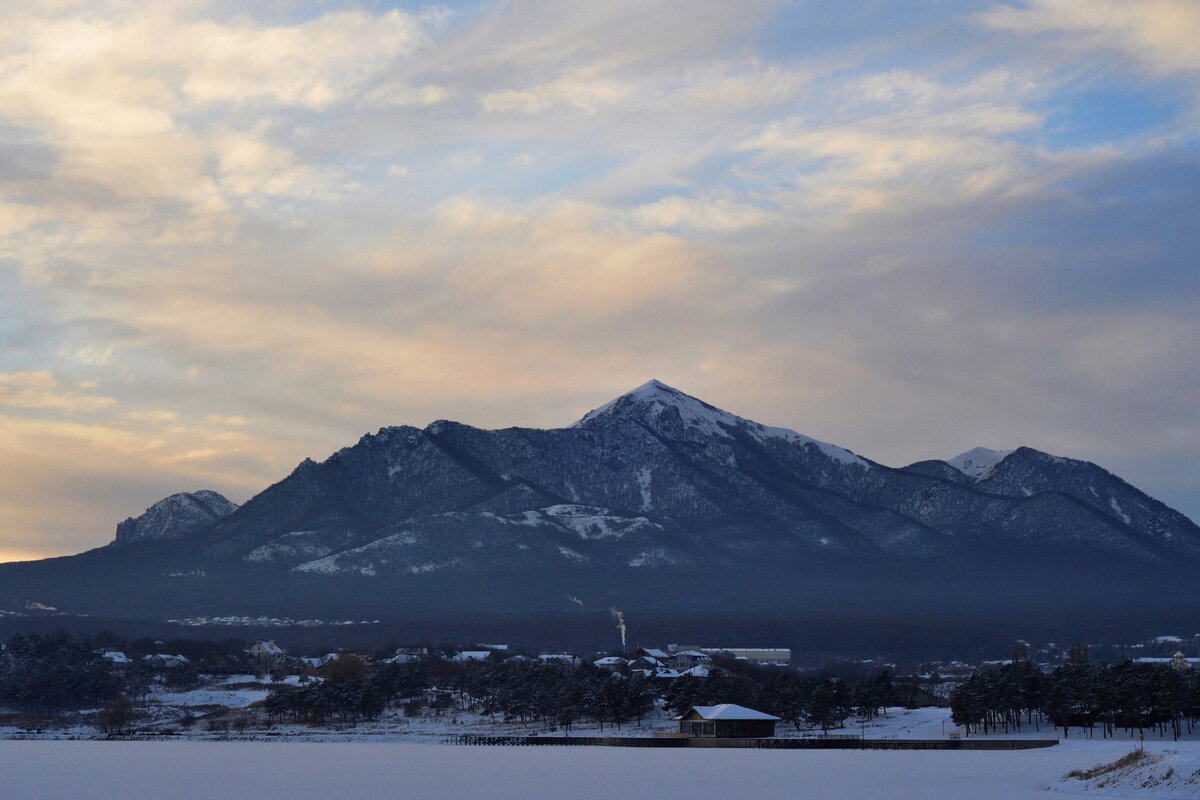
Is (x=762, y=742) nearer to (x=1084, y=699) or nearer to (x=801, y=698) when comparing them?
(x=801, y=698)

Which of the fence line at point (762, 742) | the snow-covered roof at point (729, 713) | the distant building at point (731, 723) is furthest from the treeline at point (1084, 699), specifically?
the snow-covered roof at point (729, 713)

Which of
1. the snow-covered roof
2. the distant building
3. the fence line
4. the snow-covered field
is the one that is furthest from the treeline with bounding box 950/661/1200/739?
the snow-covered roof

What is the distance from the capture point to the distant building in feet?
570

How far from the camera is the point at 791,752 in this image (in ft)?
517

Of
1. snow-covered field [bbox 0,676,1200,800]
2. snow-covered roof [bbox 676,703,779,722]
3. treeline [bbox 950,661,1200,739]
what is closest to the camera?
snow-covered field [bbox 0,676,1200,800]

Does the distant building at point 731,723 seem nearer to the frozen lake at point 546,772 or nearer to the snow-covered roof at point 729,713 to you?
the snow-covered roof at point 729,713

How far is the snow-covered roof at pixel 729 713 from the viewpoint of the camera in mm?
174500

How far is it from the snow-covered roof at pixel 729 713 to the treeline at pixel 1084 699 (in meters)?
22.4

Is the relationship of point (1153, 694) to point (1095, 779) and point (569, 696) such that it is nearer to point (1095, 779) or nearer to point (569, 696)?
point (1095, 779)

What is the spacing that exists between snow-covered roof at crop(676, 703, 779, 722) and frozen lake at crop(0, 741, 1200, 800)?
13.3 metres

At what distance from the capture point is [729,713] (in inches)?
6900

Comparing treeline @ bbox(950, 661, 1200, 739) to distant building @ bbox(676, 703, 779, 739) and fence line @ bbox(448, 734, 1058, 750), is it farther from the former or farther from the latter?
distant building @ bbox(676, 703, 779, 739)

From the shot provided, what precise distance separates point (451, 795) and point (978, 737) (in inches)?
2971

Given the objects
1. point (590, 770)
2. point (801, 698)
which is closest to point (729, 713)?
point (801, 698)
